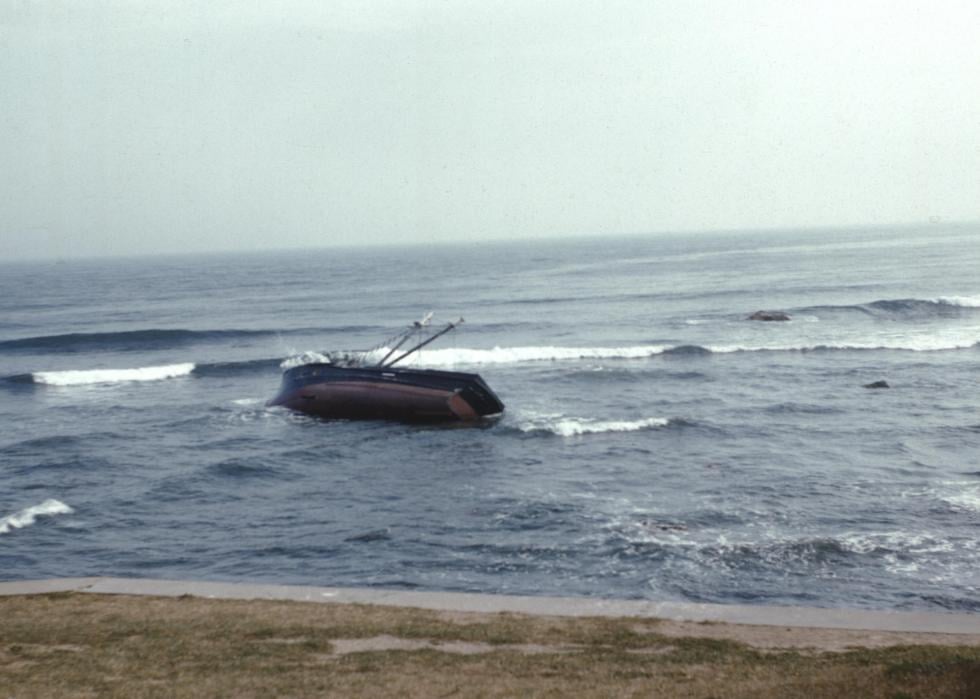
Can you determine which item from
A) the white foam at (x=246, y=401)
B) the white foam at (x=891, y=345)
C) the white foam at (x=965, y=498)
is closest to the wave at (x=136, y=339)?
the white foam at (x=246, y=401)

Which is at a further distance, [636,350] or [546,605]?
[636,350]

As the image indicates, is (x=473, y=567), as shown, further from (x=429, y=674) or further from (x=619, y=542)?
(x=429, y=674)

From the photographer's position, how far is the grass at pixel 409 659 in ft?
38.5

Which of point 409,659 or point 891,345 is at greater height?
point 409,659

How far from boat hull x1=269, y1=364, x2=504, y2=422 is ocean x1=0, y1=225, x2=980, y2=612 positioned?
0.87 meters

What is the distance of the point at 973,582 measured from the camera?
18.8m

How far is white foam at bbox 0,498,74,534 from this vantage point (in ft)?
80.5

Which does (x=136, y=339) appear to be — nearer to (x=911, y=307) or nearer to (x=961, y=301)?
(x=911, y=307)

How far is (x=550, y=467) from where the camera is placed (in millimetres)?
29828

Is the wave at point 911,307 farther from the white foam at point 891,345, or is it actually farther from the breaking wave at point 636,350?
the white foam at point 891,345

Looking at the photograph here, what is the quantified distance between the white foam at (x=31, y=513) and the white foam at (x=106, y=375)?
27722mm

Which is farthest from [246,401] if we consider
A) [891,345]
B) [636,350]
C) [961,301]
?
[961,301]

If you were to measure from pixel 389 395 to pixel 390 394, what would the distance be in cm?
6

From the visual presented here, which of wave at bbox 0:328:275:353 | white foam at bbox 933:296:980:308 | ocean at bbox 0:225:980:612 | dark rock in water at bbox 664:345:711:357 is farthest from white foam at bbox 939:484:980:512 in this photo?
white foam at bbox 933:296:980:308
